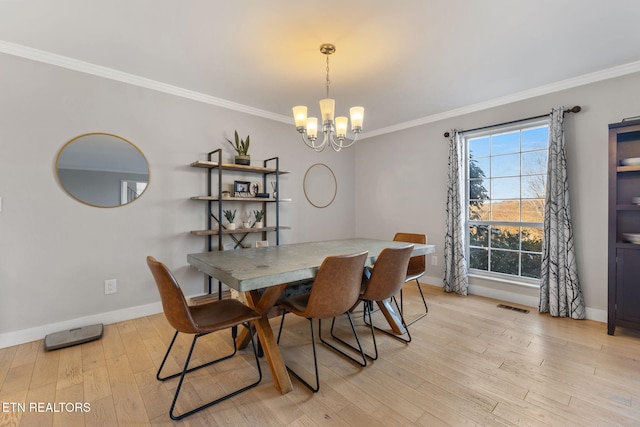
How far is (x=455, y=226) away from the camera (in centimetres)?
360

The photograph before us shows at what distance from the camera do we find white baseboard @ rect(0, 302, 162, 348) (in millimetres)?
2234

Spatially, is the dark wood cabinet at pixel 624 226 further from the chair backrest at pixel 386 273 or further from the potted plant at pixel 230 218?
the potted plant at pixel 230 218

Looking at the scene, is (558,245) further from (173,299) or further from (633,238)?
(173,299)

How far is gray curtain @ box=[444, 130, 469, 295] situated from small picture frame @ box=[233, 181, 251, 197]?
8.54ft

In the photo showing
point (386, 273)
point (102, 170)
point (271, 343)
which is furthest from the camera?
point (102, 170)

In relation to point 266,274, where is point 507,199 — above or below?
above

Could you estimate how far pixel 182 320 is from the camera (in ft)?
4.86

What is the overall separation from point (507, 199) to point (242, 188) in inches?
129

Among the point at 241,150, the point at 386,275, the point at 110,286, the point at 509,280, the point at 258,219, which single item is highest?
the point at 241,150

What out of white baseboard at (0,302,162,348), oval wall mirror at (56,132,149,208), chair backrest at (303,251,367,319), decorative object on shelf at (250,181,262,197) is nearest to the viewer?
chair backrest at (303,251,367,319)

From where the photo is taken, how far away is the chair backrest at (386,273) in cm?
197

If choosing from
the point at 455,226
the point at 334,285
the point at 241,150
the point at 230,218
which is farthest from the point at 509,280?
the point at 241,150

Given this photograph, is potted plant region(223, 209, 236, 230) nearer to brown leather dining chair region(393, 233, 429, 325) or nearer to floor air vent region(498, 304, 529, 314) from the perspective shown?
brown leather dining chair region(393, 233, 429, 325)

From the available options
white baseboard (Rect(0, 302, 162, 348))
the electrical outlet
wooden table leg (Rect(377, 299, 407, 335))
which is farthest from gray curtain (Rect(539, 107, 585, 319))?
the electrical outlet
